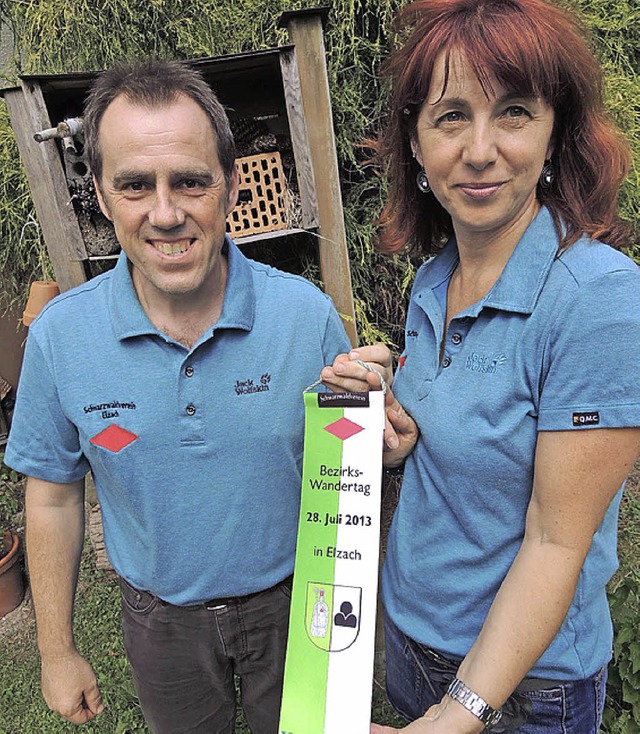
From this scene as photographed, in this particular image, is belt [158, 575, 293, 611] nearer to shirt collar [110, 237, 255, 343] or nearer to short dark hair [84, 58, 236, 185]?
shirt collar [110, 237, 255, 343]

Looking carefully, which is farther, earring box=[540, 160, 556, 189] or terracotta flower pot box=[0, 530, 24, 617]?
terracotta flower pot box=[0, 530, 24, 617]

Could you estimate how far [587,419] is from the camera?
98 centimetres

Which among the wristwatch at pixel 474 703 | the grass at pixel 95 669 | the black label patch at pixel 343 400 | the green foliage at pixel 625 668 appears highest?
the black label patch at pixel 343 400

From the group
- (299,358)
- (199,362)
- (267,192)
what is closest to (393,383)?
(299,358)

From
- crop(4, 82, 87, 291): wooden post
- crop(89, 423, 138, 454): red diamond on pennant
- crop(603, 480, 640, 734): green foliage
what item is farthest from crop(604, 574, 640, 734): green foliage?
crop(4, 82, 87, 291): wooden post

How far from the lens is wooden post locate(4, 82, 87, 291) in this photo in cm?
216

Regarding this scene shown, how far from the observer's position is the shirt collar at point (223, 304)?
1.41m

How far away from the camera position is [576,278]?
101 centimetres

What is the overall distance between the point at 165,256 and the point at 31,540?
0.83 m

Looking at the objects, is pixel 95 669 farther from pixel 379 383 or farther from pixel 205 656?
pixel 379 383

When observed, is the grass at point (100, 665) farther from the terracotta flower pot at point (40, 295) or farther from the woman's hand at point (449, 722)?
the terracotta flower pot at point (40, 295)

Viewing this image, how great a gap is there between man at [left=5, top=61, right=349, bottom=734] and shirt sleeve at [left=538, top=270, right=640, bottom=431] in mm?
664

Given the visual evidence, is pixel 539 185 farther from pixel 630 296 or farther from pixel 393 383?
pixel 393 383

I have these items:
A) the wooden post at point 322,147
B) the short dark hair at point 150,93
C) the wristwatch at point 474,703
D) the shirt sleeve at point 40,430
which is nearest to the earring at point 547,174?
the short dark hair at point 150,93
